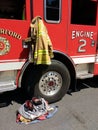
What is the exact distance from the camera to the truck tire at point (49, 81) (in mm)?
4527

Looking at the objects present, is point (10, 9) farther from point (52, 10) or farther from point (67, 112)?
point (67, 112)

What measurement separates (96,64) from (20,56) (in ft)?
6.53

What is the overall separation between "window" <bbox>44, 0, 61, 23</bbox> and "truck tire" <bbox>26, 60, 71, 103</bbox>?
86 centimetres

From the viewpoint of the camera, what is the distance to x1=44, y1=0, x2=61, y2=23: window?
175 inches

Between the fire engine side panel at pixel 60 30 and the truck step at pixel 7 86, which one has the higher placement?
the fire engine side panel at pixel 60 30

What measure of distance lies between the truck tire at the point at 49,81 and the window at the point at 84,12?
1385 millimetres

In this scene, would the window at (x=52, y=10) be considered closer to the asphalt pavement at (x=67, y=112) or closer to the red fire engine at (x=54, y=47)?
the red fire engine at (x=54, y=47)

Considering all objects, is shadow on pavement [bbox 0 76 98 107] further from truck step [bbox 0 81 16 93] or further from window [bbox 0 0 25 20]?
window [bbox 0 0 25 20]

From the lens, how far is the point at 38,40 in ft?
13.5

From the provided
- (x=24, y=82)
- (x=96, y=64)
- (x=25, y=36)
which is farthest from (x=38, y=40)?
(x=96, y=64)

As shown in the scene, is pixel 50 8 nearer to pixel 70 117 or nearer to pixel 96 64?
pixel 96 64

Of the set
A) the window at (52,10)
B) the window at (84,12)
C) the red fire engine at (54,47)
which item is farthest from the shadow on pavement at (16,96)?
the window at (52,10)

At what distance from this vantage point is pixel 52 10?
4512 millimetres

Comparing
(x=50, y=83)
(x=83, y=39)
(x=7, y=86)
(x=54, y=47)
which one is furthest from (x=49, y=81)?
(x=83, y=39)
